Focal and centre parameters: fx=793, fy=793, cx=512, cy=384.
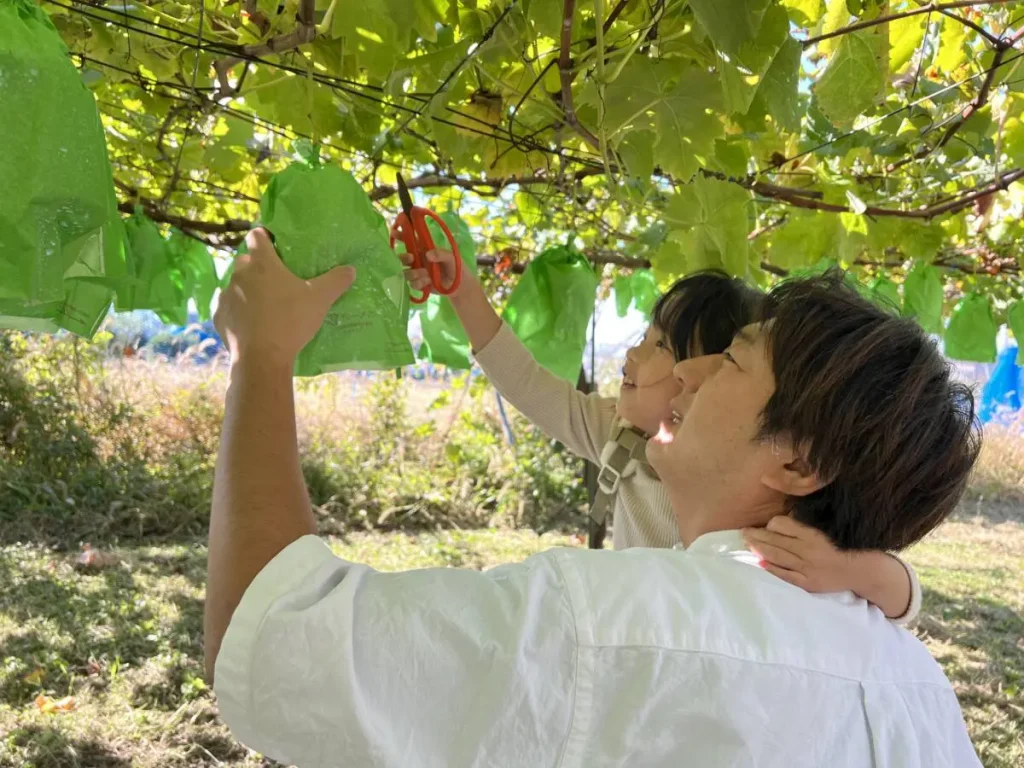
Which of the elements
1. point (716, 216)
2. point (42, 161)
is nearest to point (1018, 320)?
point (716, 216)

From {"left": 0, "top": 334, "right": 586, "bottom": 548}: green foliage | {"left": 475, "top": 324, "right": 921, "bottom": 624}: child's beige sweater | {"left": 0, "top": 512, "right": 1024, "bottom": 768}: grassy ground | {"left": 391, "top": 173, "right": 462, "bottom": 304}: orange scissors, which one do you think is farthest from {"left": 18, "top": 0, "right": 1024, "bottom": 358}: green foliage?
{"left": 0, "top": 334, "right": 586, "bottom": 548}: green foliage

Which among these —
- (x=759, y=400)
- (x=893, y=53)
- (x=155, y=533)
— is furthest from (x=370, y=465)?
(x=759, y=400)

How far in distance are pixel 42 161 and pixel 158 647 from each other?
266 centimetres

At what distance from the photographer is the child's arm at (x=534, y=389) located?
1530 millimetres

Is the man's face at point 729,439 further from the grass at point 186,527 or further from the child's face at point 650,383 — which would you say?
the grass at point 186,527

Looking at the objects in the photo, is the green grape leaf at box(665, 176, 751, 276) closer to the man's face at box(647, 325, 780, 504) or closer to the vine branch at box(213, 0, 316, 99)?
the man's face at box(647, 325, 780, 504)

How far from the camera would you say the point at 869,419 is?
69cm

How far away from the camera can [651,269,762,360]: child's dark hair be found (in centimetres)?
125

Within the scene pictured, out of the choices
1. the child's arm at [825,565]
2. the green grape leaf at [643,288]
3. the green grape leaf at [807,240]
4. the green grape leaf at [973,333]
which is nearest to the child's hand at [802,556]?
the child's arm at [825,565]

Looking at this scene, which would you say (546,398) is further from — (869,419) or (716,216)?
(869,419)

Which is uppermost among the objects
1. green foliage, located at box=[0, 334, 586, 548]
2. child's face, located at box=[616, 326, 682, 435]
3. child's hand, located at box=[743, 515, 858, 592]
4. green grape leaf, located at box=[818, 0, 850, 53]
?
green grape leaf, located at box=[818, 0, 850, 53]

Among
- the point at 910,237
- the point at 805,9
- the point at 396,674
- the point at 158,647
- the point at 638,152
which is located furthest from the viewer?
the point at 158,647

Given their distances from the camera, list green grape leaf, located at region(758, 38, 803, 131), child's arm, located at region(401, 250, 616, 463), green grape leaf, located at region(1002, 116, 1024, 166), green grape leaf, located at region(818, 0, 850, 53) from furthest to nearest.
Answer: green grape leaf, located at region(1002, 116, 1024, 166)
child's arm, located at region(401, 250, 616, 463)
green grape leaf, located at region(818, 0, 850, 53)
green grape leaf, located at region(758, 38, 803, 131)

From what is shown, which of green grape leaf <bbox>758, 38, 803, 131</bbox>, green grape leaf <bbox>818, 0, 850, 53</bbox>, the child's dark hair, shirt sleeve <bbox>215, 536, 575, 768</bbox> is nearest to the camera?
shirt sleeve <bbox>215, 536, 575, 768</bbox>
